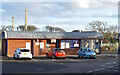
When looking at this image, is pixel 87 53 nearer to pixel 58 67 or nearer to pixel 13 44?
pixel 13 44

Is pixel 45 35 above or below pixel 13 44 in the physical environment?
above

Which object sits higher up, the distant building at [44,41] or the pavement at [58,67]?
the distant building at [44,41]

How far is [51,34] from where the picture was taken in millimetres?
40469

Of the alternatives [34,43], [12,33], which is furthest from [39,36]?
[12,33]

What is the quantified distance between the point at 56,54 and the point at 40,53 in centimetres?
810

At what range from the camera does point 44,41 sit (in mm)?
40094

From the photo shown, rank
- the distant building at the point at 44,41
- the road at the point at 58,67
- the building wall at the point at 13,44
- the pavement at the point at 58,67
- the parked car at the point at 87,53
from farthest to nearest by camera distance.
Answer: the distant building at the point at 44,41 → the building wall at the point at 13,44 → the parked car at the point at 87,53 → the road at the point at 58,67 → the pavement at the point at 58,67

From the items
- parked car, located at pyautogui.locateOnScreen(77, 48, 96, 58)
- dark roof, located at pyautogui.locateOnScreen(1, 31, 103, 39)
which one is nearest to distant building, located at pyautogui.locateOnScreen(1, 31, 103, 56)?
dark roof, located at pyautogui.locateOnScreen(1, 31, 103, 39)

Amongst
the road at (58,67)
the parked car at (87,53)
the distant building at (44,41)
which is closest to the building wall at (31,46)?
the distant building at (44,41)

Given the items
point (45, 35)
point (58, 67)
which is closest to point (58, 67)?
point (58, 67)

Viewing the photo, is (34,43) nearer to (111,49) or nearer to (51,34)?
(51,34)

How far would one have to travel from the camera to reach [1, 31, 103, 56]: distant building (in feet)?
126

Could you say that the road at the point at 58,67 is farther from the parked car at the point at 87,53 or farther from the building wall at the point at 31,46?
the building wall at the point at 31,46

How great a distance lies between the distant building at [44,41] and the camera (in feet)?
126
